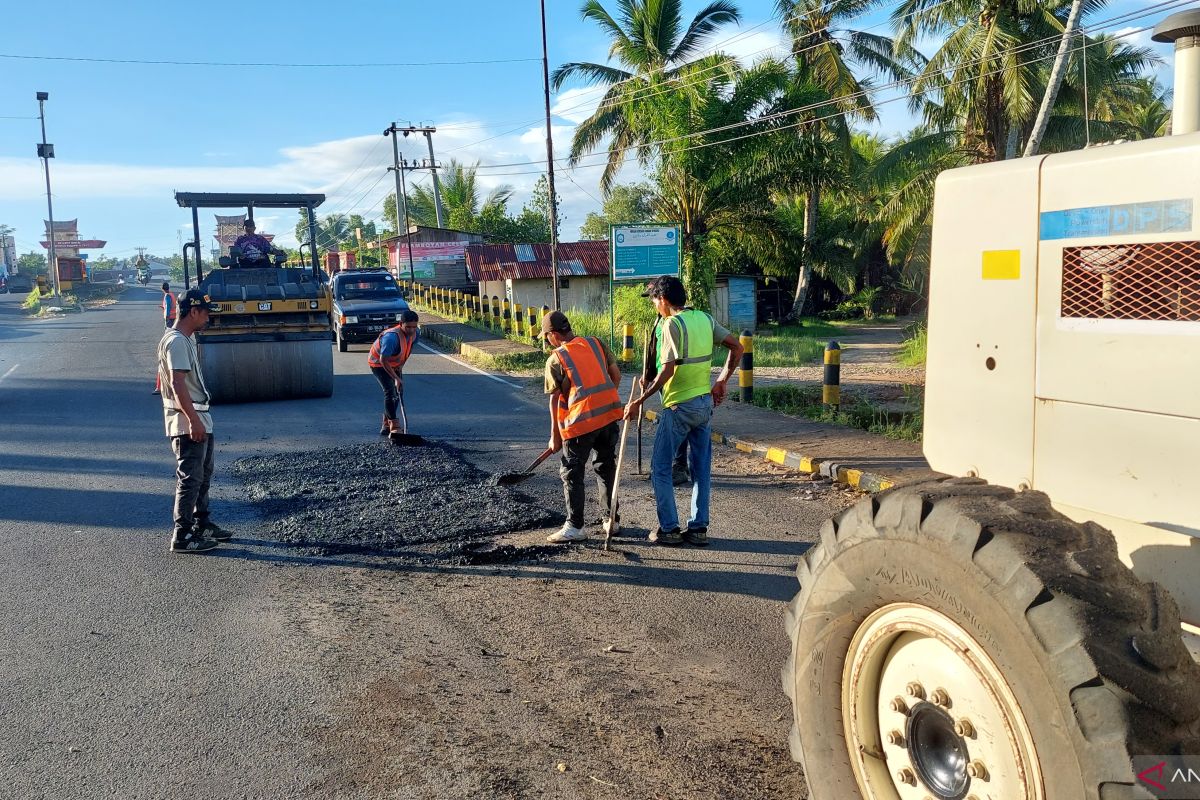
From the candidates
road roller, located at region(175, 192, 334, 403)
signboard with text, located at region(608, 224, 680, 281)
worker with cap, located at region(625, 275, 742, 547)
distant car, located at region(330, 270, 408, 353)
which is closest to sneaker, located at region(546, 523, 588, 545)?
worker with cap, located at region(625, 275, 742, 547)

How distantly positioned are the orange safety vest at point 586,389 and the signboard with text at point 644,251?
1221 centimetres

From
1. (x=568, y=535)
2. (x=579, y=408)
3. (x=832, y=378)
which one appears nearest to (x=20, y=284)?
(x=832, y=378)

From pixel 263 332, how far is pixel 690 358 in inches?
362

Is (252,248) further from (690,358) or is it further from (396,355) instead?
(690,358)

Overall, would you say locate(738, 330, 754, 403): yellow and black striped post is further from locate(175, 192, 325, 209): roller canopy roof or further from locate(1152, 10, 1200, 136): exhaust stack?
locate(1152, 10, 1200, 136): exhaust stack

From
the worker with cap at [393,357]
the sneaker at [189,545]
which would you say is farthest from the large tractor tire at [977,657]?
the worker with cap at [393,357]

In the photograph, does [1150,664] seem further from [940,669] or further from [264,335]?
[264,335]

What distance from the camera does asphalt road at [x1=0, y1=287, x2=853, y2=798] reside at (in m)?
3.77

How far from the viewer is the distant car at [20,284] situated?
7580cm

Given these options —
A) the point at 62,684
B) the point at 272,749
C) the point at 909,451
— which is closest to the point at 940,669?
the point at 272,749

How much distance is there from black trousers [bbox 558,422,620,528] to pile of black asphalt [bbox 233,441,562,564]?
1.18 ft

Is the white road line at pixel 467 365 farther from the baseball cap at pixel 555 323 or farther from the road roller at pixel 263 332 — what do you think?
the baseball cap at pixel 555 323

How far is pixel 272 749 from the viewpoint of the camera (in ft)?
12.9

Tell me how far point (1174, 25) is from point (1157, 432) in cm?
120
